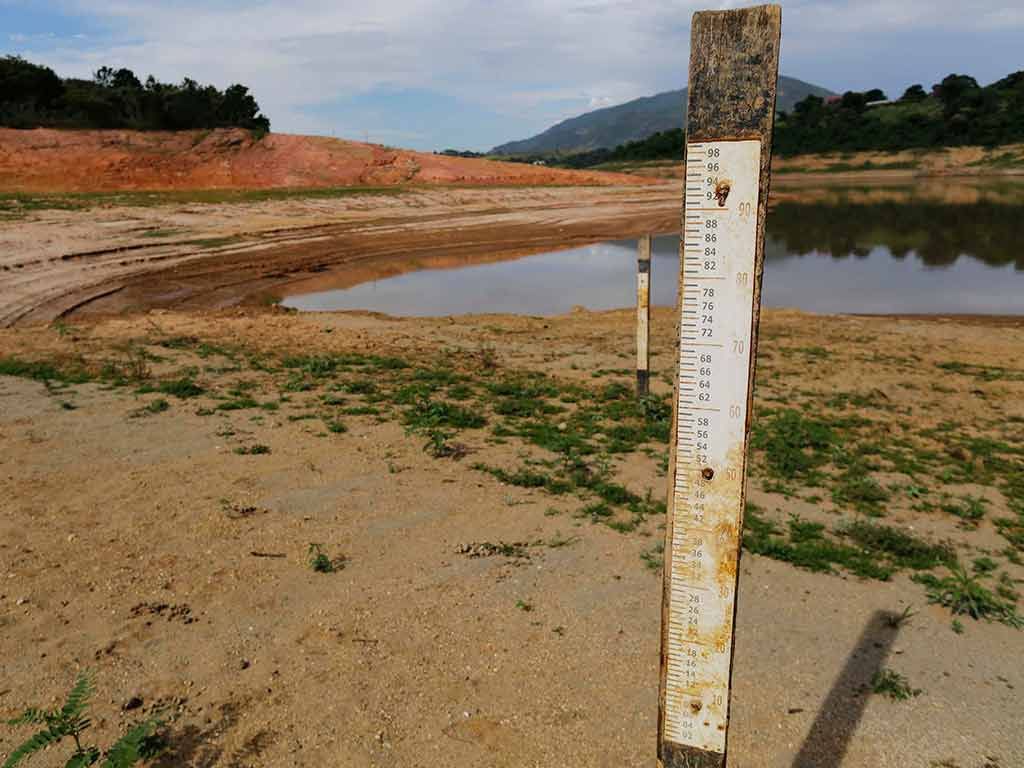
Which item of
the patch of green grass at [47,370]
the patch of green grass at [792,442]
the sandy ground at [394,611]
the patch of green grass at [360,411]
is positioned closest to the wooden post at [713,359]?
the sandy ground at [394,611]

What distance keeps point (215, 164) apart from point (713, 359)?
56951mm

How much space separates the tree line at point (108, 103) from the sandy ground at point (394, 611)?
178 feet

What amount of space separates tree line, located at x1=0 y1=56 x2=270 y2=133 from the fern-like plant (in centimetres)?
5954

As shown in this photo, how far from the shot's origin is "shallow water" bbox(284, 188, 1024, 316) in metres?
20.9

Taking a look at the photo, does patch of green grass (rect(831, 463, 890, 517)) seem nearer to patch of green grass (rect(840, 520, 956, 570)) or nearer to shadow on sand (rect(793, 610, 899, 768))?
patch of green grass (rect(840, 520, 956, 570))

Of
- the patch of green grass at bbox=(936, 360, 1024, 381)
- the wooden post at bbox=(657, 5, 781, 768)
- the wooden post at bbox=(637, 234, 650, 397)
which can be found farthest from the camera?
the patch of green grass at bbox=(936, 360, 1024, 381)

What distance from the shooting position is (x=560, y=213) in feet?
142

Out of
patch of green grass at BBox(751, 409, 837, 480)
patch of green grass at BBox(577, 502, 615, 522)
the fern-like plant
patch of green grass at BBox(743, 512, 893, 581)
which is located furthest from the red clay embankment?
patch of green grass at BBox(743, 512, 893, 581)

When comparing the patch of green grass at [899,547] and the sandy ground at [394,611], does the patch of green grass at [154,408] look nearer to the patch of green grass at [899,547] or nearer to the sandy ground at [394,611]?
the sandy ground at [394,611]

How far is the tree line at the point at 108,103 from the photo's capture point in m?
51.8

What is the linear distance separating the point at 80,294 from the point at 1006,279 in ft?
94.9

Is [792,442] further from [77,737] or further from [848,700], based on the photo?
[77,737]

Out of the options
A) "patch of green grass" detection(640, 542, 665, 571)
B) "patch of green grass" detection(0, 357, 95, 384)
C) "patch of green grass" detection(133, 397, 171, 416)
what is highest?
"patch of green grass" detection(0, 357, 95, 384)

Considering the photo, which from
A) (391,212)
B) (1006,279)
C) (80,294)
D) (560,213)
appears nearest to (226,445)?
(80,294)
